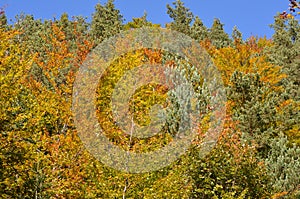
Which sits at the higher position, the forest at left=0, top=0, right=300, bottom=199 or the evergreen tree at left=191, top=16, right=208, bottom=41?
the evergreen tree at left=191, top=16, right=208, bottom=41

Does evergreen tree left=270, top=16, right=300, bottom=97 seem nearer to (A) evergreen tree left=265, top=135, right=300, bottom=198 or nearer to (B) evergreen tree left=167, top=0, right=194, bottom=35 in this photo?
(B) evergreen tree left=167, top=0, right=194, bottom=35

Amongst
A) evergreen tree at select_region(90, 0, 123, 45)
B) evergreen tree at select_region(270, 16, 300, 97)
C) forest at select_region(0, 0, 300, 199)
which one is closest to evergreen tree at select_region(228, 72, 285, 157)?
forest at select_region(0, 0, 300, 199)

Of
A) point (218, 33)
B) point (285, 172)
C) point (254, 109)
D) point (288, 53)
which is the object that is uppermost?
point (218, 33)

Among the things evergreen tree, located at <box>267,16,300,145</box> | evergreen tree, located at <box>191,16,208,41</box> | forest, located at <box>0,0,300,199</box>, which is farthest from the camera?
evergreen tree, located at <box>191,16,208,41</box>

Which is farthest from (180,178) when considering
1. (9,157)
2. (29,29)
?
(29,29)

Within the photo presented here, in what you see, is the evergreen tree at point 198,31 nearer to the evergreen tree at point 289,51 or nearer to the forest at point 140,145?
the evergreen tree at point 289,51

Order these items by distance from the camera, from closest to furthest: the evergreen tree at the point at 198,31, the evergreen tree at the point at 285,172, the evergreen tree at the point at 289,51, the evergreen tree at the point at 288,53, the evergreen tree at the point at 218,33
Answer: the evergreen tree at the point at 285,172
the evergreen tree at the point at 288,53
the evergreen tree at the point at 289,51
the evergreen tree at the point at 198,31
the evergreen tree at the point at 218,33

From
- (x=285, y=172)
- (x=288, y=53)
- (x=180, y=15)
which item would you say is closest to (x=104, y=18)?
(x=180, y=15)

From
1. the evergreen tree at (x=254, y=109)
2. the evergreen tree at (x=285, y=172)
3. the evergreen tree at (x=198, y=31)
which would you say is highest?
the evergreen tree at (x=198, y=31)

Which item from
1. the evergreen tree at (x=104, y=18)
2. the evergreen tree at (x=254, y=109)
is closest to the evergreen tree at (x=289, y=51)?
the evergreen tree at (x=254, y=109)

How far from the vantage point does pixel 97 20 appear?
4234 cm

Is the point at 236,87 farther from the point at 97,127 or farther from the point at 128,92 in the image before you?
the point at 97,127

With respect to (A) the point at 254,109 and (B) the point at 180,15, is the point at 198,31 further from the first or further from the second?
(A) the point at 254,109

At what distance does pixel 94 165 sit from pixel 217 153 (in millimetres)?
3601
